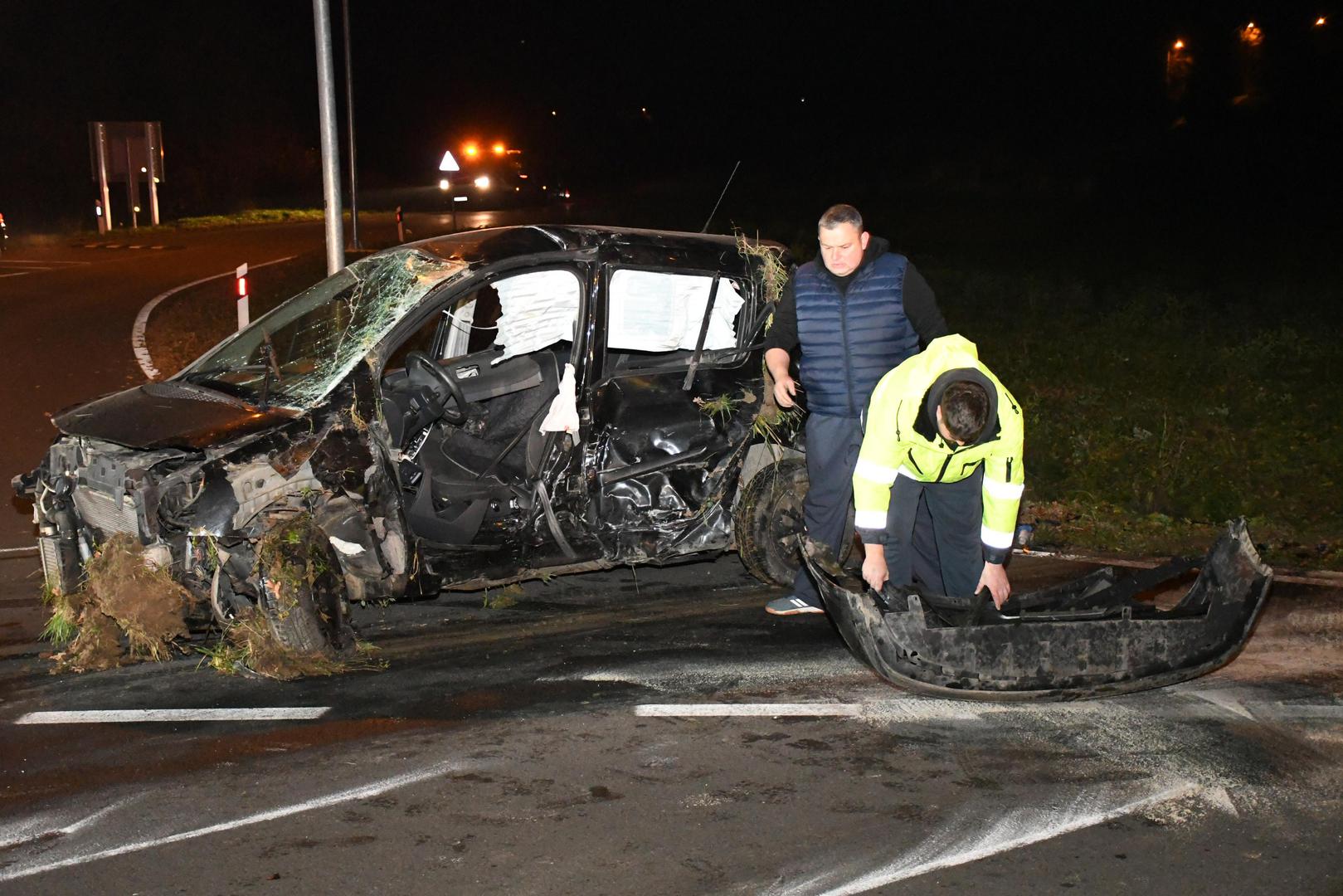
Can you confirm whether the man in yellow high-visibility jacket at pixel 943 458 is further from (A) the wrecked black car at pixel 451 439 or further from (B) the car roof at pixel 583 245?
(B) the car roof at pixel 583 245

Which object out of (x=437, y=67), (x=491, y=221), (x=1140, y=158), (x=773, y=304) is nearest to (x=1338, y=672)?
(x=773, y=304)

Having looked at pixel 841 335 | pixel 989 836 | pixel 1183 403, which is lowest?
pixel 989 836

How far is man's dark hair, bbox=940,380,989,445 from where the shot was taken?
4715mm

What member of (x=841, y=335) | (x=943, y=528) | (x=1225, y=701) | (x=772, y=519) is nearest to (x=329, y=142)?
(x=772, y=519)

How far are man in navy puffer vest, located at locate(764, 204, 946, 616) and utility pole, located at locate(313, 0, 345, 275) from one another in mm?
7135

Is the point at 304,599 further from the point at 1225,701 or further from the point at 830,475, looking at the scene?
the point at 1225,701

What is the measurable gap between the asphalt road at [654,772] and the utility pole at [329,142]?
648cm

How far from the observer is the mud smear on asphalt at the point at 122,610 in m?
5.31

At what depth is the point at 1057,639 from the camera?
16.3 feet

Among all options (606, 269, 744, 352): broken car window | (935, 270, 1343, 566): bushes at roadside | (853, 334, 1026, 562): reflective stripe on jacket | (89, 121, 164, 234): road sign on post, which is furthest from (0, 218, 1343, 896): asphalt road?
(89, 121, 164, 234): road sign on post

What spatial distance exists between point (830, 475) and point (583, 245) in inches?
63.9

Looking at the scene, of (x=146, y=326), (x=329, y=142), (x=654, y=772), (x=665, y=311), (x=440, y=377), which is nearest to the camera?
(x=654, y=772)

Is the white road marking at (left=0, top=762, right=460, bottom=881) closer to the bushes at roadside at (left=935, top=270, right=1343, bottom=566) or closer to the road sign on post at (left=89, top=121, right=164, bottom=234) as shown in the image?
the bushes at roadside at (left=935, top=270, right=1343, bottom=566)

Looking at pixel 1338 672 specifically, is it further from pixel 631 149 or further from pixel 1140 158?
pixel 631 149
